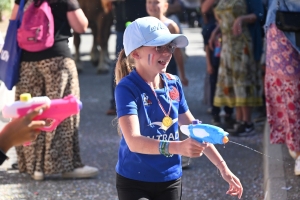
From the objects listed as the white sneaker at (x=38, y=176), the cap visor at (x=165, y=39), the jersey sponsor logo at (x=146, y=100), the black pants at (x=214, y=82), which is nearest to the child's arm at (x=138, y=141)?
the jersey sponsor logo at (x=146, y=100)

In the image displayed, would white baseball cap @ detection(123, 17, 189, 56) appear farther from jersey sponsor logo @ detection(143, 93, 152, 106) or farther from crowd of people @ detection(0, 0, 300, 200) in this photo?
jersey sponsor logo @ detection(143, 93, 152, 106)

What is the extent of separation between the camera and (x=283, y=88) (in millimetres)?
6422

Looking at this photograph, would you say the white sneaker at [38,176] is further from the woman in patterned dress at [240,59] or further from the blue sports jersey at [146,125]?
the blue sports jersey at [146,125]

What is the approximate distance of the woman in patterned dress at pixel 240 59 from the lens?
8133mm

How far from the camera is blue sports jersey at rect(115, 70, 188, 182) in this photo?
3.85 m

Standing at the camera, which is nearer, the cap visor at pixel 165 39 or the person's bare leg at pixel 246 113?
the cap visor at pixel 165 39

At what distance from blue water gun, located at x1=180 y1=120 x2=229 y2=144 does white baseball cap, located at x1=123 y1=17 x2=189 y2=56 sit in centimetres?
63

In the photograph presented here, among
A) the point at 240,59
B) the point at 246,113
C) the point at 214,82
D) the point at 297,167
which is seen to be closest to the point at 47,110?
the point at 297,167

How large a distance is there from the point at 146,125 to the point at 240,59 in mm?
4595

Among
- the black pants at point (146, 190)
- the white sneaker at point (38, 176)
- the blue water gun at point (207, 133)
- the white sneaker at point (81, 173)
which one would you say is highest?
the blue water gun at point (207, 133)

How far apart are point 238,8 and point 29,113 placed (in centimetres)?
560

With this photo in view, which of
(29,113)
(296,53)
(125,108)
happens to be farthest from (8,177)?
(29,113)

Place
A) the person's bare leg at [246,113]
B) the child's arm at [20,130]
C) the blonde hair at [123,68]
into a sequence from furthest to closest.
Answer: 1. the person's bare leg at [246,113]
2. the blonde hair at [123,68]
3. the child's arm at [20,130]

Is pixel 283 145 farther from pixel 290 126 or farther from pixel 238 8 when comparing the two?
pixel 238 8
